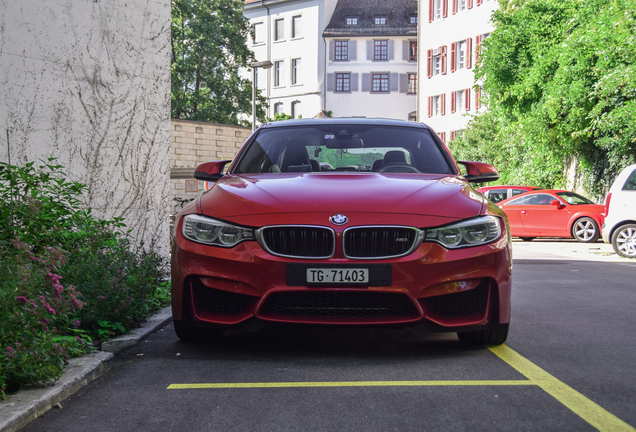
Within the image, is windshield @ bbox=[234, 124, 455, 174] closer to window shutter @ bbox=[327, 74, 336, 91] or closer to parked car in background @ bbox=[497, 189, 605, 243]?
parked car in background @ bbox=[497, 189, 605, 243]

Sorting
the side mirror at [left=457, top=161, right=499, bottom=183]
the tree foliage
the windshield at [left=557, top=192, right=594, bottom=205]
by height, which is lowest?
the windshield at [left=557, top=192, right=594, bottom=205]

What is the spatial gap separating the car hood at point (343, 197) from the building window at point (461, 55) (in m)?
45.2

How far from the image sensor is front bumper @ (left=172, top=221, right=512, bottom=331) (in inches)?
190

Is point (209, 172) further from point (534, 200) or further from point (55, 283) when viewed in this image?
point (534, 200)

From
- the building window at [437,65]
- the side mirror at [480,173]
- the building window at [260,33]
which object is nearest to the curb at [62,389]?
the side mirror at [480,173]

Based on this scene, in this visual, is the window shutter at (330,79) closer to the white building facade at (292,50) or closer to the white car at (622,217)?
the white building facade at (292,50)

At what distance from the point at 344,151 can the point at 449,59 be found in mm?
46212

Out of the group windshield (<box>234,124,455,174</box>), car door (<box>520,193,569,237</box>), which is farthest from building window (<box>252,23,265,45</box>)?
windshield (<box>234,124,455,174</box>)

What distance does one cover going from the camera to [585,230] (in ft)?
66.7

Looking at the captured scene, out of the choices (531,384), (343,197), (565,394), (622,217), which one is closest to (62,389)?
(343,197)

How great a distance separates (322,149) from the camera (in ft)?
21.3

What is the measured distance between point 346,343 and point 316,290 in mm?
902

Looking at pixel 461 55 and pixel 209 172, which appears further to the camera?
pixel 461 55

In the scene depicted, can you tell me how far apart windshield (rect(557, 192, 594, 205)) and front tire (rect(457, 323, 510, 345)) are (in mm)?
16115
